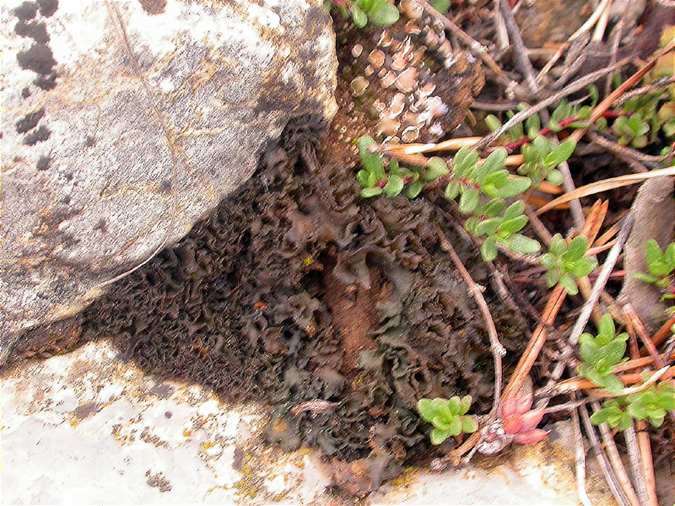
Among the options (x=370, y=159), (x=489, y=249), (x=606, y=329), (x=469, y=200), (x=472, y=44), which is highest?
(x=472, y=44)

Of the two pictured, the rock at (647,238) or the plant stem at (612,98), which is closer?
the rock at (647,238)

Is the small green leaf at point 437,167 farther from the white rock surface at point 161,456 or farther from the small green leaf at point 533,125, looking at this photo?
the white rock surface at point 161,456

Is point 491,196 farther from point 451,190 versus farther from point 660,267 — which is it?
point 660,267

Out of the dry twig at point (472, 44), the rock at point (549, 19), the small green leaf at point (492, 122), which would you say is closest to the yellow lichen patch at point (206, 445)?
the small green leaf at point (492, 122)

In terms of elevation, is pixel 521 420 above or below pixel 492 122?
below

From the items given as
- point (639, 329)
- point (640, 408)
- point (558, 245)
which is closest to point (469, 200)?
point (558, 245)

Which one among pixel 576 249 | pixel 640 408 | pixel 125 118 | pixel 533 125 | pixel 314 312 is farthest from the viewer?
pixel 533 125
